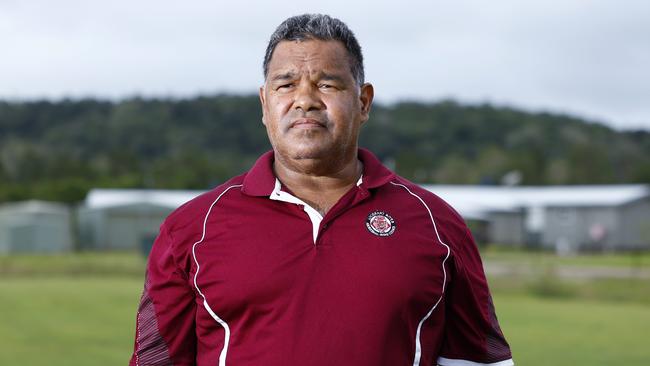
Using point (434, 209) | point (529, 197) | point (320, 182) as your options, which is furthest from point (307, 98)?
point (529, 197)

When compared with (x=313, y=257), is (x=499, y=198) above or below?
below

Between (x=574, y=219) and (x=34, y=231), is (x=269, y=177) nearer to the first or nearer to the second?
(x=34, y=231)

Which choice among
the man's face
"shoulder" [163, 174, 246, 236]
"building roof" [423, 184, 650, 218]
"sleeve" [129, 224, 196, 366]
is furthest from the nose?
"building roof" [423, 184, 650, 218]

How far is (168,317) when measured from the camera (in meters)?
3.05

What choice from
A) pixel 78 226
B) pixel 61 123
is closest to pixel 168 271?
pixel 78 226

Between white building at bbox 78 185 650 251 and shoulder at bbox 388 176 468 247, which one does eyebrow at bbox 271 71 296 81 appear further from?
white building at bbox 78 185 650 251

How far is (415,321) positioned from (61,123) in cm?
12867

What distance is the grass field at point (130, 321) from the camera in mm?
17875

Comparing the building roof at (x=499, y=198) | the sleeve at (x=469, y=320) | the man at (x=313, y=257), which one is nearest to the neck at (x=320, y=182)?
the man at (x=313, y=257)

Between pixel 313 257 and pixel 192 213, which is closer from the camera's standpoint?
pixel 313 257

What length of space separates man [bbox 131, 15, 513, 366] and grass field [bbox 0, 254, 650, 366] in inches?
524

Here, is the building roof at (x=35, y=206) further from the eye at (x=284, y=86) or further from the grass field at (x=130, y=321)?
the eye at (x=284, y=86)

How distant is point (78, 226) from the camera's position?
190ft

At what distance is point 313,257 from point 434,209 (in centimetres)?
43
